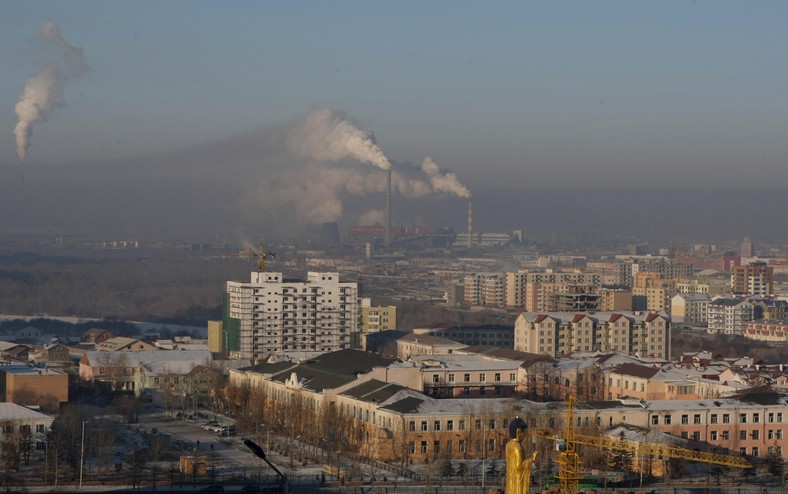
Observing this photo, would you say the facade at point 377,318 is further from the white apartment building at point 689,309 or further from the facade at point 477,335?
the white apartment building at point 689,309

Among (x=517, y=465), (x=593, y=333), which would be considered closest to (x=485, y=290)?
(x=593, y=333)

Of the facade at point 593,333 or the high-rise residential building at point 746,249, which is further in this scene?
the high-rise residential building at point 746,249

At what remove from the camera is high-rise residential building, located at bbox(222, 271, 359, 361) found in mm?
32031

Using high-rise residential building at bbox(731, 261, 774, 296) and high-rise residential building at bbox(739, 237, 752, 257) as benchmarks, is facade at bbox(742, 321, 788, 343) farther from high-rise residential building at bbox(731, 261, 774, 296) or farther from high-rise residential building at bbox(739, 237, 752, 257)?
high-rise residential building at bbox(739, 237, 752, 257)

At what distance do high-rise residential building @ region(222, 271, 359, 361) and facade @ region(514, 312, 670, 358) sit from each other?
3729 millimetres

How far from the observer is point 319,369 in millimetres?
25219

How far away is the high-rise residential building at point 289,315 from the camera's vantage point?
105ft

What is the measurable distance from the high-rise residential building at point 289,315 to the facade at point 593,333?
373 cm

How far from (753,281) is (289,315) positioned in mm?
27938

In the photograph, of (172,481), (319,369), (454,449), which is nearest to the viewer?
(172,481)

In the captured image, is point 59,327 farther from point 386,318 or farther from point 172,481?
point 172,481

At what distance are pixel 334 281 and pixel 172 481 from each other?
49.2ft

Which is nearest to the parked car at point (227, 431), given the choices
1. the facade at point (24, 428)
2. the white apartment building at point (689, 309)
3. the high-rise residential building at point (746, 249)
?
the facade at point (24, 428)

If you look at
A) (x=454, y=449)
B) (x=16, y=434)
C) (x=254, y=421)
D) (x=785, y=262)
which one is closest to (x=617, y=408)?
(x=454, y=449)
